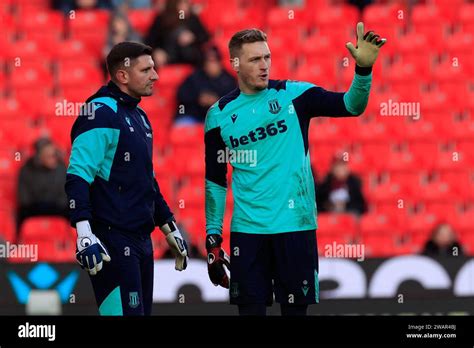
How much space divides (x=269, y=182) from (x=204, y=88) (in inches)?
222

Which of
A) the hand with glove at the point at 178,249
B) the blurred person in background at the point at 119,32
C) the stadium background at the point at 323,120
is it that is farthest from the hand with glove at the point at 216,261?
the blurred person in background at the point at 119,32

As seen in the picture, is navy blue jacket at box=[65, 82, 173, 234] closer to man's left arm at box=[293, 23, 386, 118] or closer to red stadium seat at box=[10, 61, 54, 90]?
man's left arm at box=[293, 23, 386, 118]

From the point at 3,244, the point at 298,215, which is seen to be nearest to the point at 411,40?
the point at 3,244

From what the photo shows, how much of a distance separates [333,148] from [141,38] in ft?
7.59

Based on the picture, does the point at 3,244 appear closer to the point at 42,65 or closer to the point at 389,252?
the point at 42,65

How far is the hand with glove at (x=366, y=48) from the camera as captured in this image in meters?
5.96

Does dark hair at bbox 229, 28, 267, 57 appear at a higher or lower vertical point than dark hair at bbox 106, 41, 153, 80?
higher

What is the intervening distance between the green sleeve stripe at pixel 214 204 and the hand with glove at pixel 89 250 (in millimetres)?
786

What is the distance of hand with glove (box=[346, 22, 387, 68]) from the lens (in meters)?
Result: 5.96

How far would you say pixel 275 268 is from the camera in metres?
6.34

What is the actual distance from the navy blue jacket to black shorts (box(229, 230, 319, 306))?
0.51 meters

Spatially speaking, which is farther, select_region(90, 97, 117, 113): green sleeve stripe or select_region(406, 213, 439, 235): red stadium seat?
select_region(406, 213, 439, 235): red stadium seat

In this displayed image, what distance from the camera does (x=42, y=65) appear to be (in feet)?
43.2

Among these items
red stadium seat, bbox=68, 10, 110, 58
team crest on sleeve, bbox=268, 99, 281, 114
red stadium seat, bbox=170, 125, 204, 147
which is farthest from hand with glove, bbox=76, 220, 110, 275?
red stadium seat, bbox=68, 10, 110, 58
